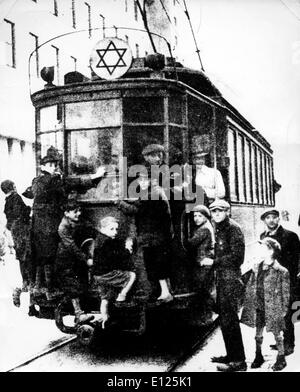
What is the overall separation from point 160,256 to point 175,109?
1.49 metres

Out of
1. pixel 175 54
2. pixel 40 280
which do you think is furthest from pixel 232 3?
pixel 40 280

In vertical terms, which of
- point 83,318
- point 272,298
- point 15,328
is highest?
point 272,298

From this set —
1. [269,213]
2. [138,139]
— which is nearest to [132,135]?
[138,139]

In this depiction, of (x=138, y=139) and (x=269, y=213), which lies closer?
(x=138, y=139)

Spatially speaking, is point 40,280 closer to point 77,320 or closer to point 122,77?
point 77,320

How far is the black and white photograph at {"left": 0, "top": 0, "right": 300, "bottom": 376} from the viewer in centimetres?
498

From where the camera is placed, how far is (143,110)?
202 inches

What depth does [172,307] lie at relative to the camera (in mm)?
4914

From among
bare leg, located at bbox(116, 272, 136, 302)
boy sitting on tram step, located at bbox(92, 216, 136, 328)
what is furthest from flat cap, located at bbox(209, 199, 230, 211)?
bare leg, located at bbox(116, 272, 136, 302)

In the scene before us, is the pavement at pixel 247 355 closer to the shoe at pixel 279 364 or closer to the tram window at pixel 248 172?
the shoe at pixel 279 364

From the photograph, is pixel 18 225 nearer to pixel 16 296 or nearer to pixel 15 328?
pixel 16 296

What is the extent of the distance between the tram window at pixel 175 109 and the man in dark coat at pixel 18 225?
1772 mm

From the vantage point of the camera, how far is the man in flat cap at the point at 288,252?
5.15m

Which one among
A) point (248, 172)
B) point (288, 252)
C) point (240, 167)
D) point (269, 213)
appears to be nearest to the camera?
point (288, 252)
